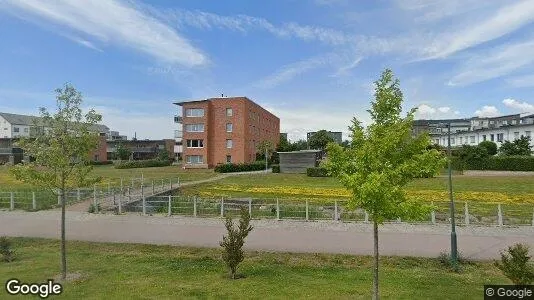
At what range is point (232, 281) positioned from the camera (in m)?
10.7

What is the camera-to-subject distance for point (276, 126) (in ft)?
325

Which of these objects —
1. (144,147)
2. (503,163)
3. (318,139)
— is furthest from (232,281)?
(144,147)

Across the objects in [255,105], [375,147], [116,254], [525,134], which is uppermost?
[255,105]

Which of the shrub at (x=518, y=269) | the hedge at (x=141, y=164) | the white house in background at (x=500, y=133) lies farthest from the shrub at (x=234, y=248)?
the hedge at (x=141, y=164)

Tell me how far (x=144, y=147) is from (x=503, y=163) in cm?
9655

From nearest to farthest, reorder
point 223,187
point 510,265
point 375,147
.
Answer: point 375,147 < point 510,265 < point 223,187

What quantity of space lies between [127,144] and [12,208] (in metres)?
101

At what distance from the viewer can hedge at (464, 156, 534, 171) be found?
2259 inches

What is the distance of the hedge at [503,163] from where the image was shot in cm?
5738

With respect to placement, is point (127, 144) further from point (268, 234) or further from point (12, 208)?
point (268, 234)

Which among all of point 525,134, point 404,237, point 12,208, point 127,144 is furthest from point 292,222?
point 127,144

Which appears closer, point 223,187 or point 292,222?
point 292,222

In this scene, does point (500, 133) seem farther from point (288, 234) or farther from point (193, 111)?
point (288, 234)

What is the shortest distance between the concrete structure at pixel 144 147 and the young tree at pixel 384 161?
371 feet
